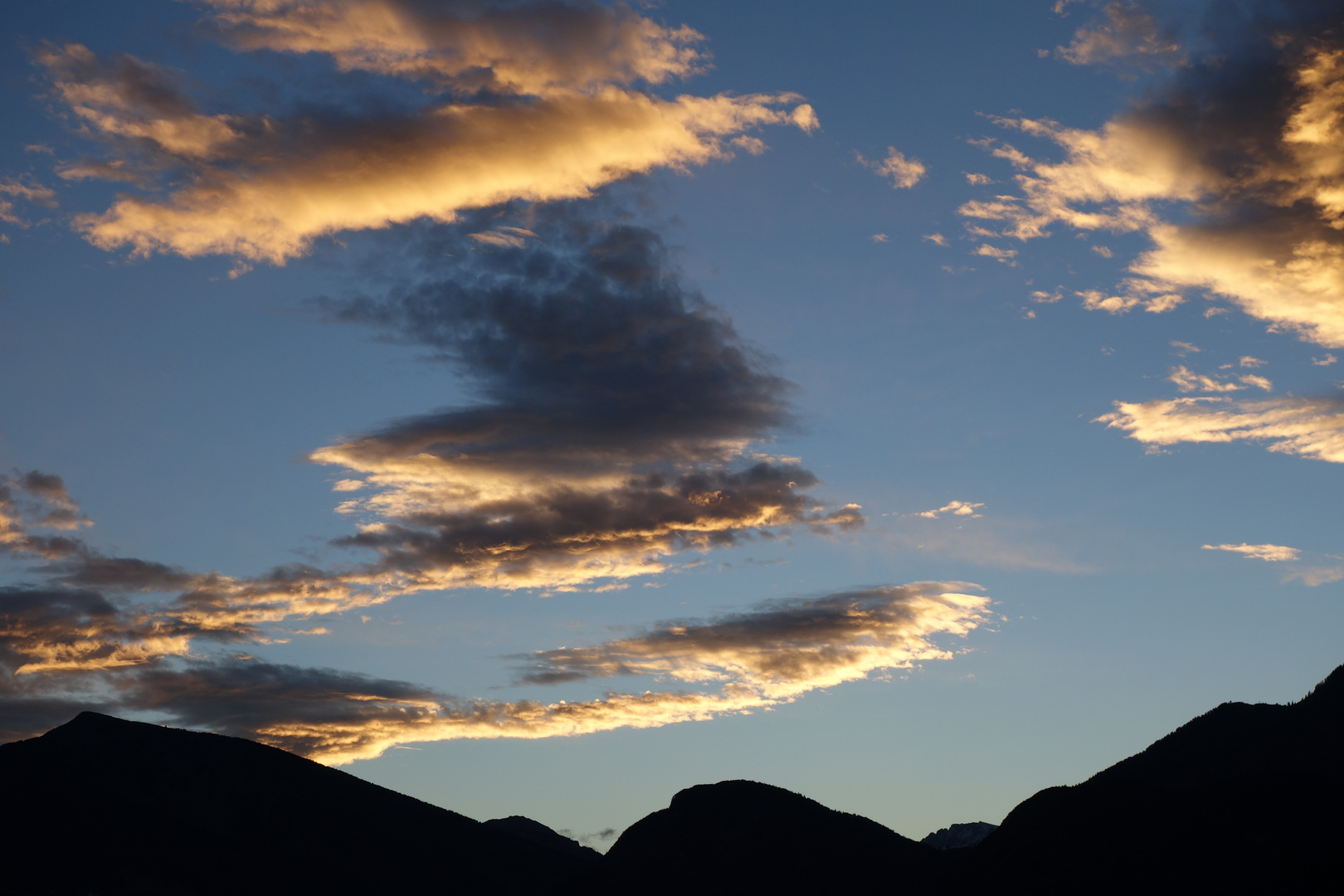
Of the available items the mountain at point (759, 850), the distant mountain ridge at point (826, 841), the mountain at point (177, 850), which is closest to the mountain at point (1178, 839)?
the distant mountain ridge at point (826, 841)

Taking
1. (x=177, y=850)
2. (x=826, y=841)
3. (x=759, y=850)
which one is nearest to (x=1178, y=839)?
(x=826, y=841)

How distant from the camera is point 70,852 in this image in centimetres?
17425

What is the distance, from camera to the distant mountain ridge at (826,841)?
9919cm

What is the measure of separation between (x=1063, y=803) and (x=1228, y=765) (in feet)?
176

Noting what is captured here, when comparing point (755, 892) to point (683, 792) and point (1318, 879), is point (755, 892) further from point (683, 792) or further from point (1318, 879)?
point (1318, 879)

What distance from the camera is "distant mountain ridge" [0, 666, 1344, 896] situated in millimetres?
99188

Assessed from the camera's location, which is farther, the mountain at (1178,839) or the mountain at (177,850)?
the mountain at (177,850)

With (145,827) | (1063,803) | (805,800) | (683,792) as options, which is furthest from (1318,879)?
(145,827)

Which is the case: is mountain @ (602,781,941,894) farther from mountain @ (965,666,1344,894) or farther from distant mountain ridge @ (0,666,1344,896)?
mountain @ (965,666,1344,894)

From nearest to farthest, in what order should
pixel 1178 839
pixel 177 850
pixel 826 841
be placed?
pixel 1178 839 → pixel 826 841 → pixel 177 850

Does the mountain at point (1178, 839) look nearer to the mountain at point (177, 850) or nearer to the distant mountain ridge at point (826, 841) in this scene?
the distant mountain ridge at point (826, 841)

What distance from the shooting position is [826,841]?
158 m

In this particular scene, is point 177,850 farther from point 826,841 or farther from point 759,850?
point 826,841

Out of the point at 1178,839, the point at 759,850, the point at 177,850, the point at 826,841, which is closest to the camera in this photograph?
the point at 1178,839
